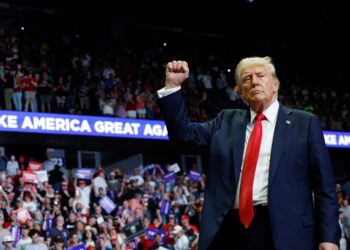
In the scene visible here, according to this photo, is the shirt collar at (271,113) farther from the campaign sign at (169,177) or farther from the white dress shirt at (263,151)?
the campaign sign at (169,177)

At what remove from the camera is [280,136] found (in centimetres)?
342

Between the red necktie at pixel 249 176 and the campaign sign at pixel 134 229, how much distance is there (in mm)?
11804

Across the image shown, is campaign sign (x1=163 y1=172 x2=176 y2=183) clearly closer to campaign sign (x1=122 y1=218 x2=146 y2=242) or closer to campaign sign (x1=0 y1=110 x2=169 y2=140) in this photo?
campaign sign (x1=0 y1=110 x2=169 y2=140)

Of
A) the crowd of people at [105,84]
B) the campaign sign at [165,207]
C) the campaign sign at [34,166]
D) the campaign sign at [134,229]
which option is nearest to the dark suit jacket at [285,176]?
the campaign sign at [134,229]

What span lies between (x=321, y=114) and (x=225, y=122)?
75.9 feet

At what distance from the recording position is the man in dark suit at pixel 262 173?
129 inches

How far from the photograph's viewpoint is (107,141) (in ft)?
63.2

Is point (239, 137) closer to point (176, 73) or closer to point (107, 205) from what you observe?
point (176, 73)

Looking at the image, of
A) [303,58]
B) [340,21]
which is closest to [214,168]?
[340,21]

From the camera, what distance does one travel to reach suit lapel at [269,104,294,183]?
3327 mm

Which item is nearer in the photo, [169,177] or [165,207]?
[165,207]

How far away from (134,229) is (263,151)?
11.9 metres

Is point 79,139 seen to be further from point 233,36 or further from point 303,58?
point 303,58

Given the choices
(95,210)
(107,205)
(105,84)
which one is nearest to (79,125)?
(107,205)
